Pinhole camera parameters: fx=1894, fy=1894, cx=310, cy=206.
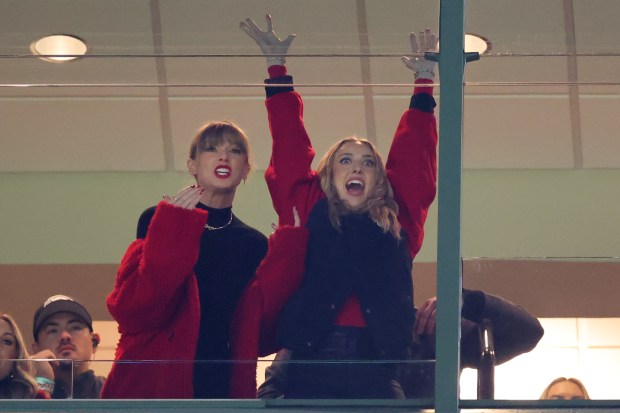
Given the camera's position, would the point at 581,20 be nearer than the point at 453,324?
No

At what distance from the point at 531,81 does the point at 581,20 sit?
1.03 feet

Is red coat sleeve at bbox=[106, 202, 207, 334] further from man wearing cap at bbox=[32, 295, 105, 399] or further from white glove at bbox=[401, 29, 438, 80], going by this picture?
white glove at bbox=[401, 29, 438, 80]

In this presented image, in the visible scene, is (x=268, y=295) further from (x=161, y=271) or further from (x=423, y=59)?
(x=423, y=59)

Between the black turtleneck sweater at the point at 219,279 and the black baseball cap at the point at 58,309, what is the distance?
0.36 meters

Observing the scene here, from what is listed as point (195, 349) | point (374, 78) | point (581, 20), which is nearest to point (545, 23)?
point (581, 20)

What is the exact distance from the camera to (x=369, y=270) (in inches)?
276

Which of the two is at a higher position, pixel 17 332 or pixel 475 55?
pixel 475 55

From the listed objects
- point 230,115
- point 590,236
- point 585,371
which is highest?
point 230,115

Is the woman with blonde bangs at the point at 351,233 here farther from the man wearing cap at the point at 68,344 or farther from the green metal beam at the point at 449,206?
the man wearing cap at the point at 68,344

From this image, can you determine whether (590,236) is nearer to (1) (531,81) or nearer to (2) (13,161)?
(1) (531,81)

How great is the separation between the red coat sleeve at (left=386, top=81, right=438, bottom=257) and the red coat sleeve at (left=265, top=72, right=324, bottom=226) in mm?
306

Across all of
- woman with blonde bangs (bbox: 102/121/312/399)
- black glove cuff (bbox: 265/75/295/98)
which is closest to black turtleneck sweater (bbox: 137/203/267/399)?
woman with blonde bangs (bbox: 102/121/312/399)

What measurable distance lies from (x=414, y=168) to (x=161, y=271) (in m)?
1.06

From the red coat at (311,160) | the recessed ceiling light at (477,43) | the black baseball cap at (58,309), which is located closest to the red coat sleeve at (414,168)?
the red coat at (311,160)
